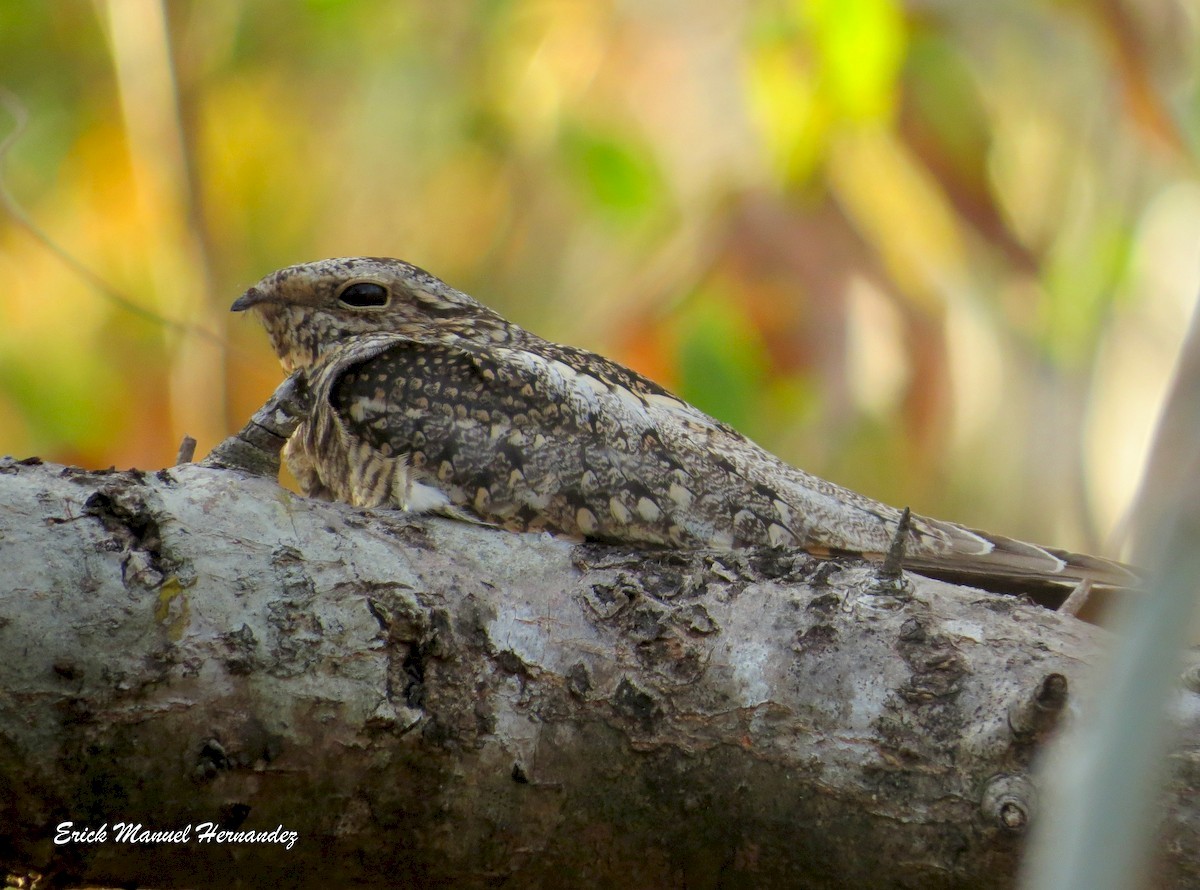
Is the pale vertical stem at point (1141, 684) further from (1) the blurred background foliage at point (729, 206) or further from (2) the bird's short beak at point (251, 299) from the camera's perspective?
(1) the blurred background foliage at point (729, 206)

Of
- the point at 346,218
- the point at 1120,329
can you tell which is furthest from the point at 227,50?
the point at 1120,329

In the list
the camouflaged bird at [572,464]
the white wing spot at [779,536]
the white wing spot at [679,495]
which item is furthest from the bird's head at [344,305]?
the white wing spot at [779,536]

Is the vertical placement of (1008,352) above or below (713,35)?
below

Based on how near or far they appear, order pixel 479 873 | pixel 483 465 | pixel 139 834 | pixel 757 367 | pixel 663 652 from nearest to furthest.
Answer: pixel 139 834
pixel 479 873
pixel 663 652
pixel 483 465
pixel 757 367

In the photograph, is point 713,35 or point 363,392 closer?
point 363,392

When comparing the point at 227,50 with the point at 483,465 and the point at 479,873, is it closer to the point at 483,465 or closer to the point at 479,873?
the point at 483,465

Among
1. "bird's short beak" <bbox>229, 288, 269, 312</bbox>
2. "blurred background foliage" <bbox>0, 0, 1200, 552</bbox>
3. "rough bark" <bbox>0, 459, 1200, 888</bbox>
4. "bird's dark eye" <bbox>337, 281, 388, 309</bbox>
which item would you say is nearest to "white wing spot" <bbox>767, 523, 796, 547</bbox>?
"rough bark" <bbox>0, 459, 1200, 888</bbox>
